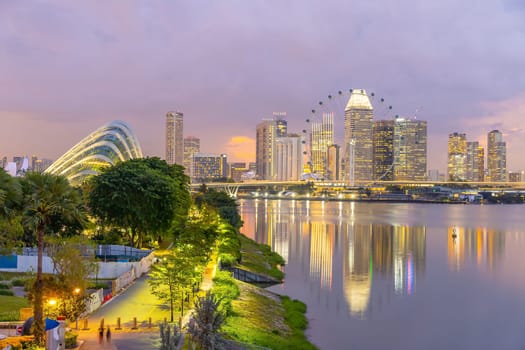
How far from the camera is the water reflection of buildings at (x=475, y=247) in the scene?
5330 centimetres

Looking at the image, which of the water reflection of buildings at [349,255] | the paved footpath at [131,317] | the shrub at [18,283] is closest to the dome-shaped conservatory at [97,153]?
the water reflection of buildings at [349,255]

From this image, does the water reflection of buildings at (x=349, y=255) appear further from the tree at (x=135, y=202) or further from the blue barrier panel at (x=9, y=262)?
the blue barrier panel at (x=9, y=262)

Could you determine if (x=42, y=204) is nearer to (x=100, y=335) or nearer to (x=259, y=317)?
(x=100, y=335)

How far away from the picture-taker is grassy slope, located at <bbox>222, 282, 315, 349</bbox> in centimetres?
2148

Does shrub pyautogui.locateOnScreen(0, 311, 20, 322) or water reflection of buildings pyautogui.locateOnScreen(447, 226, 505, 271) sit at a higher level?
shrub pyautogui.locateOnScreen(0, 311, 20, 322)

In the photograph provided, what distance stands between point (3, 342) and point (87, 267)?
6.07 meters

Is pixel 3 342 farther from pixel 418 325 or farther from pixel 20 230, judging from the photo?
pixel 418 325

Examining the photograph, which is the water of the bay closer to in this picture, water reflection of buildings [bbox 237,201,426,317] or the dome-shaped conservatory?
water reflection of buildings [bbox 237,201,426,317]

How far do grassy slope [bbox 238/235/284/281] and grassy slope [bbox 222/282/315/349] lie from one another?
7.27 metres

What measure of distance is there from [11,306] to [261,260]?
27.6 meters

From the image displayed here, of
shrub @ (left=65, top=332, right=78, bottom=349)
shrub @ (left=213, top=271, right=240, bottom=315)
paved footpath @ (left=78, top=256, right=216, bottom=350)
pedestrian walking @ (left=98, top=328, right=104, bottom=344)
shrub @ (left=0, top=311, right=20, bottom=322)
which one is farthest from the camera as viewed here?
shrub @ (left=213, top=271, right=240, bottom=315)

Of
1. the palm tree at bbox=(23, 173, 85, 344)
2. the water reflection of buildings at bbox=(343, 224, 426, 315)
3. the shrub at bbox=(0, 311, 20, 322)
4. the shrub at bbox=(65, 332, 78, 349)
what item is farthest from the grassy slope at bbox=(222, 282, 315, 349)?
the shrub at bbox=(0, 311, 20, 322)

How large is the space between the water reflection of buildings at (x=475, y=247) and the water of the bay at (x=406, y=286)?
0.11 m

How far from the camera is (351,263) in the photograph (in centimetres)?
5047
